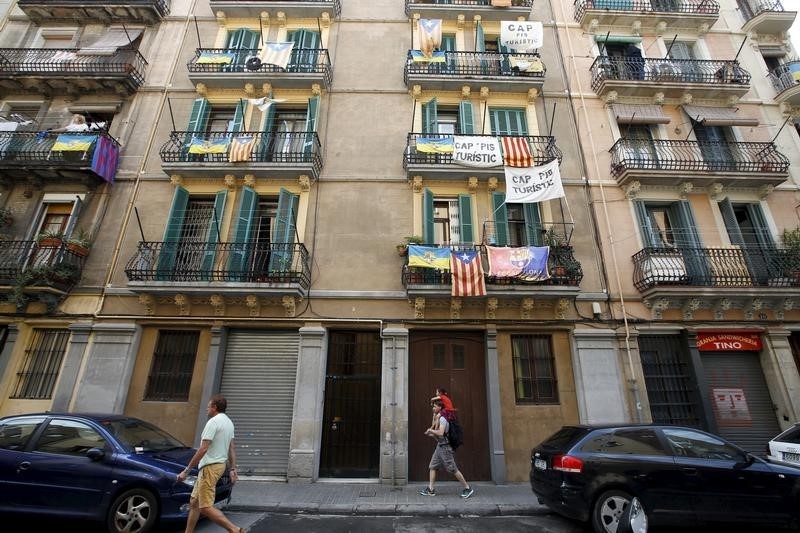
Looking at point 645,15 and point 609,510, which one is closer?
point 609,510

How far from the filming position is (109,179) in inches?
471

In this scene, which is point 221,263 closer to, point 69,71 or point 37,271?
point 37,271

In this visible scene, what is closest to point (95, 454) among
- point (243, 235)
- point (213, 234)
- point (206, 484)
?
point (206, 484)

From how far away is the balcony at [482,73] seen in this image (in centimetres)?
1290

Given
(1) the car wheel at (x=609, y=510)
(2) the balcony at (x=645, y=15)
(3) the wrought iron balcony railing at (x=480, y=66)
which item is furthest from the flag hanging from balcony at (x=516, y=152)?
(1) the car wheel at (x=609, y=510)

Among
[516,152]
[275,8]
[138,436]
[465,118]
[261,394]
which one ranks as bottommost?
[138,436]

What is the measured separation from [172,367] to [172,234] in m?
3.94

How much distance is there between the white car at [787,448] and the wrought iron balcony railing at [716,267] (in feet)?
13.6

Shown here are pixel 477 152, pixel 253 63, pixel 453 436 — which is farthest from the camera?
pixel 253 63

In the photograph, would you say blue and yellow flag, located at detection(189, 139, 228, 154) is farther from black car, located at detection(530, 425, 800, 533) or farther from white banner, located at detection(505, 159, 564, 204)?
black car, located at detection(530, 425, 800, 533)

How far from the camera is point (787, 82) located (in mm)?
13422

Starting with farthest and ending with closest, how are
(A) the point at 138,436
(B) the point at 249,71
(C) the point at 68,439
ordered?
(B) the point at 249,71 → (A) the point at 138,436 → (C) the point at 68,439

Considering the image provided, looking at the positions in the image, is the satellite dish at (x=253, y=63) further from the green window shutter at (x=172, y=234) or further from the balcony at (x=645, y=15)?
the balcony at (x=645, y=15)

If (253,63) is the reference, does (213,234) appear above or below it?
below
